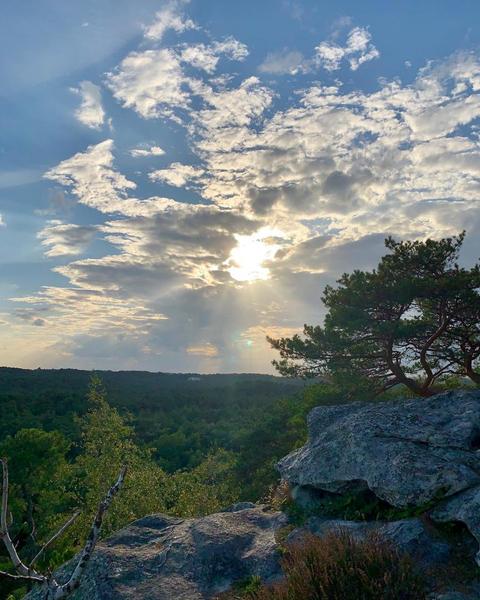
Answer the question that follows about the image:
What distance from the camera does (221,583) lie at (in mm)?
14500

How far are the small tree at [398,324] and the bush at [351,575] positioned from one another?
1483cm

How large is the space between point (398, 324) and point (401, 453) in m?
9.14

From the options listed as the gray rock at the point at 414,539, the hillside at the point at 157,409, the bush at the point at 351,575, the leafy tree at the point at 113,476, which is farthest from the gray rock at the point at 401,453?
the hillside at the point at 157,409

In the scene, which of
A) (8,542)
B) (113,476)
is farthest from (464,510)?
(113,476)

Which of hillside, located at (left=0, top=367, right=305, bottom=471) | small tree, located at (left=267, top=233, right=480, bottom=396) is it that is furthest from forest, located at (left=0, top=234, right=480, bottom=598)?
hillside, located at (left=0, top=367, right=305, bottom=471)

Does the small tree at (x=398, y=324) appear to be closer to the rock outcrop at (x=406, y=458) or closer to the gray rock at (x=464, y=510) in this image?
the rock outcrop at (x=406, y=458)

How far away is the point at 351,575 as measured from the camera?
8.45m

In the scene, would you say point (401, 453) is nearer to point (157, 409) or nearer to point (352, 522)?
point (352, 522)

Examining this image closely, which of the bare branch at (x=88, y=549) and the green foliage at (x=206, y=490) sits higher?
the bare branch at (x=88, y=549)

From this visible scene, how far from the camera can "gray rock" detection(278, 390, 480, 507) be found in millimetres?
14281

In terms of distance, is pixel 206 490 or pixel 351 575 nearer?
pixel 351 575

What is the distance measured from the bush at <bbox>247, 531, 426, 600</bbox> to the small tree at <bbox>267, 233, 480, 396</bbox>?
14834 mm

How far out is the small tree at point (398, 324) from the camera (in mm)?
22797

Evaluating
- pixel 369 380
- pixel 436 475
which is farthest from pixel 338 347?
pixel 436 475
